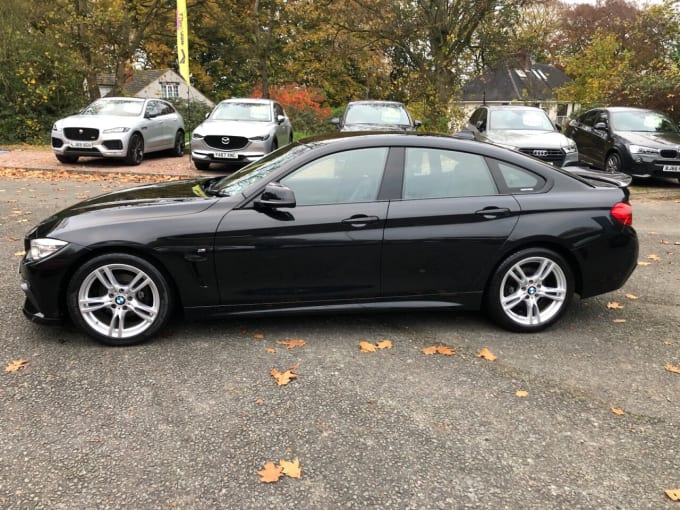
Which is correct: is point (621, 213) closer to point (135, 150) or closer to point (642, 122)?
point (642, 122)

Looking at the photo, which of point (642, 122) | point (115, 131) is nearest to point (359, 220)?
point (115, 131)

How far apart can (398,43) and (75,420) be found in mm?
22939

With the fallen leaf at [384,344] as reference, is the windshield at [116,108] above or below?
above

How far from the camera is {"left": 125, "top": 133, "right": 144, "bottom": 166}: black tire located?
13.6m

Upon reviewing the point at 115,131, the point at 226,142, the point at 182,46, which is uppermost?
the point at 182,46

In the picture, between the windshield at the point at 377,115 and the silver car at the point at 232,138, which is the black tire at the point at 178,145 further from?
the windshield at the point at 377,115

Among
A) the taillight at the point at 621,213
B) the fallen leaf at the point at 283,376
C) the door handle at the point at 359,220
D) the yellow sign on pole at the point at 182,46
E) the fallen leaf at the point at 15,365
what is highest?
the yellow sign on pole at the point at 182,46

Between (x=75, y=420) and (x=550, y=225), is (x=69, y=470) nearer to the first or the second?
(x=75, y=420)

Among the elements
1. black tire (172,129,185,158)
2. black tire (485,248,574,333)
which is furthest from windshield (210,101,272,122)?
black tire (485,248,574,333)

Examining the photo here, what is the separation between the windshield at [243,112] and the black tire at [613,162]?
785cm

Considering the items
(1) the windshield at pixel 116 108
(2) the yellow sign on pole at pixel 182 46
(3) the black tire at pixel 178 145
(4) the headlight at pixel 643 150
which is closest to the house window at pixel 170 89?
(3) the black tire at pixel 178 145

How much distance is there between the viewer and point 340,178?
4.23 meters

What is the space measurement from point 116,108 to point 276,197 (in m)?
12.0

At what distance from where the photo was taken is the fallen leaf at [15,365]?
11.9ft
